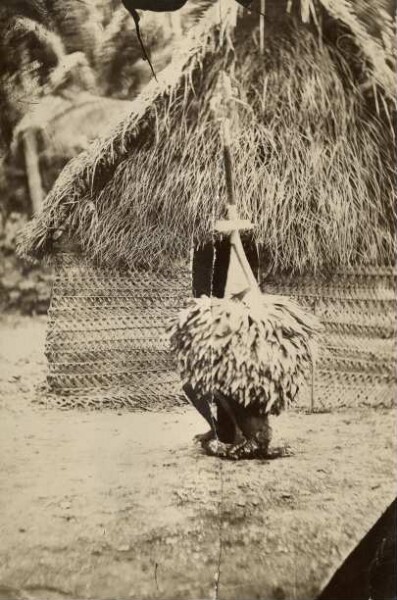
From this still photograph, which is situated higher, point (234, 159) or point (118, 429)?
point (234, 159)

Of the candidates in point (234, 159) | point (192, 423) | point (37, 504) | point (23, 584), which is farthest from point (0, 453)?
point (234, 159)

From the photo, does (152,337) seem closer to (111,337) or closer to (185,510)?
(111,337)

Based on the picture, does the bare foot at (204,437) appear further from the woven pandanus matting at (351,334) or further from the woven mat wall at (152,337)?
the woven pandanus matting at (351,334)

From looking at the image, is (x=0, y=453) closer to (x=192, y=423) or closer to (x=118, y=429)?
(x=118, y=429)

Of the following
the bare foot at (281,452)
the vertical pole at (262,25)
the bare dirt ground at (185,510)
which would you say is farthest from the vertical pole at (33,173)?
the bare foot at (281,452)

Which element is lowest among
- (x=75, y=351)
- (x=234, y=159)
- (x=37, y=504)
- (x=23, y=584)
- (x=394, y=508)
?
(x=23, y=584)

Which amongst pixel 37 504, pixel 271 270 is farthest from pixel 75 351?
pixel 271 270

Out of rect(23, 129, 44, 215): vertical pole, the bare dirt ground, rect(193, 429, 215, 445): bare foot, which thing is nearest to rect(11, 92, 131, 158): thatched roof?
rect(23, 129, 44, 215): vertical pole

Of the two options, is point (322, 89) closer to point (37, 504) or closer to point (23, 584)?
point (37, 504)

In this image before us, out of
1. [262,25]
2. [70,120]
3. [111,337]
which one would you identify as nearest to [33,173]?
[70,120]
